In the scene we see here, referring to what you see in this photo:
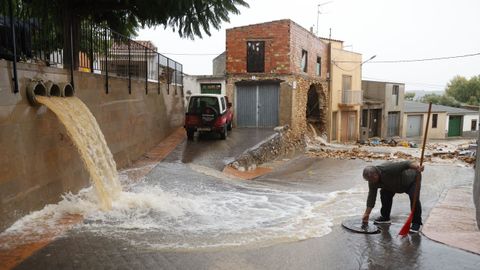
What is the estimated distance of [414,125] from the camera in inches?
1618

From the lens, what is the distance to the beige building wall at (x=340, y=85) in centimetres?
2839

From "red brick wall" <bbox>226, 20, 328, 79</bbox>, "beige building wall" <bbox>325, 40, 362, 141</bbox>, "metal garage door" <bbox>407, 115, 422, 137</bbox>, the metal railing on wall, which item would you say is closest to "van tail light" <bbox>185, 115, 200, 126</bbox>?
the metal railing on wall

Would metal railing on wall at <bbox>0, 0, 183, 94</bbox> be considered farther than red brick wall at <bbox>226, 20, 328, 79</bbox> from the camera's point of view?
No

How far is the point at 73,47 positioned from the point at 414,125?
38.2m

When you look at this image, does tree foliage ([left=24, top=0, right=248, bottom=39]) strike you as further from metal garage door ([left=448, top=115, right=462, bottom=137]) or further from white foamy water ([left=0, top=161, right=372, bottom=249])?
metal garage door ([left=448, top=115, right=462, bottom=137])

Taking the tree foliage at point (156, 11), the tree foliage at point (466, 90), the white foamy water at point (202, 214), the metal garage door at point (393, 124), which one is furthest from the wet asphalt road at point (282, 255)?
the tree foliage at point (466, 90)

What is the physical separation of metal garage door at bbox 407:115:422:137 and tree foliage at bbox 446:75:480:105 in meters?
21.4

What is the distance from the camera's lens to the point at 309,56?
24.4 m

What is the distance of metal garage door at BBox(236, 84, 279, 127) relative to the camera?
22.2 meters

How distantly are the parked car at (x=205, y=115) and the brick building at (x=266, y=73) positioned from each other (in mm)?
6455

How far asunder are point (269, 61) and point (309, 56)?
3619 millimetres

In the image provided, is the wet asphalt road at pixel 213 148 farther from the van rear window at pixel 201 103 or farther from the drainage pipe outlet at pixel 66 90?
the drainage pipe outlet at pixel 66 90

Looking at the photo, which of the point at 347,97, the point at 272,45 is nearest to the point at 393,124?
the point at 347,97

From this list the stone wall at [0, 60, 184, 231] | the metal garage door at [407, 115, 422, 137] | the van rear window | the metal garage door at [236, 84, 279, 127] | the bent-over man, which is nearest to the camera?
the stone wall at [0, 60, 184, 231]
